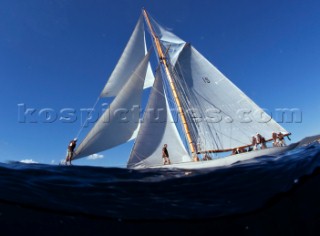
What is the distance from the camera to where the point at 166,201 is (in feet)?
14.4

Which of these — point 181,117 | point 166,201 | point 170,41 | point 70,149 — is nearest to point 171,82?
point 181,117

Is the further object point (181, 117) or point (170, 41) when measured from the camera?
point (170, 41)

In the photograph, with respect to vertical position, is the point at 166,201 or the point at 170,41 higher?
the point at 170,41

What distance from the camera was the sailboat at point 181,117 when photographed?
52.6 ft

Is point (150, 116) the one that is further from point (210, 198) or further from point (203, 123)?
point (210, 198)

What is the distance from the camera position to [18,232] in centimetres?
351

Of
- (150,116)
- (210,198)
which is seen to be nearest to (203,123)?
(150,116)

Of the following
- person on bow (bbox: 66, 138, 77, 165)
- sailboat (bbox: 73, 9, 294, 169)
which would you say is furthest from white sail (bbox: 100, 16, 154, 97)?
person on bow (bbox: 66, 138, 77, 165)

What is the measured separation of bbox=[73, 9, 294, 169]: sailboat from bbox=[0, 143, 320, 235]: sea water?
29.2ft

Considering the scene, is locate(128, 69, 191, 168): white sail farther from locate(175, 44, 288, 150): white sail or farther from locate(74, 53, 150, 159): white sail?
locate(175, 44, 288, 150): white sail

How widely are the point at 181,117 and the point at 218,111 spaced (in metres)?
3.32

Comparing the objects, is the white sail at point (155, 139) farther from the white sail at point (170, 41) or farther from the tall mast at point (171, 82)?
the white sail at point (170, 41)

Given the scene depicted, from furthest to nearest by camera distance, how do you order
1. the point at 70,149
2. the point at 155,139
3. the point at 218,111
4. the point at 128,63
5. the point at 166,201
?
1. the point at 128,63
2. the point at 218,111
3. the point at 155,139
4. the point at 70,149
5. the point at 166,201

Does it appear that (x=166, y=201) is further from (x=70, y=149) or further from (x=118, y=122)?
(x=118, y=122)
